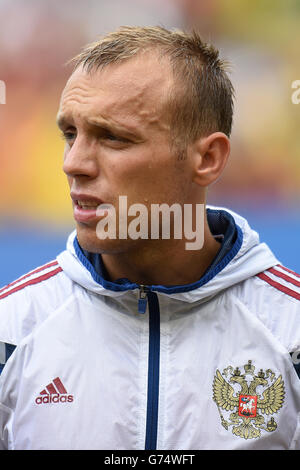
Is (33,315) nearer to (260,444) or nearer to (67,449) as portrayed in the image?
(67,449)

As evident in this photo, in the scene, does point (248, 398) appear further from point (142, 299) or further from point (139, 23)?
point (139, 23)

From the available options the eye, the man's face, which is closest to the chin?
the man's face

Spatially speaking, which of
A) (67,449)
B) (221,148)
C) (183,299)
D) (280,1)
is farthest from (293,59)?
(67,449)

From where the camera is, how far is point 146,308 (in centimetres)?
143

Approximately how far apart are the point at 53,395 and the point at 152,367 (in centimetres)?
23

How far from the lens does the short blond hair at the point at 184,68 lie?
1.40 meters

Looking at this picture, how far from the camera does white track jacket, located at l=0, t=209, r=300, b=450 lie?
1.36 m

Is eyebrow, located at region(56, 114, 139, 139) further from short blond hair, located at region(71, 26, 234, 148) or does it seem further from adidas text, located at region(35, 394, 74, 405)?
adidas text, located at region(35, 394, 74, 405)

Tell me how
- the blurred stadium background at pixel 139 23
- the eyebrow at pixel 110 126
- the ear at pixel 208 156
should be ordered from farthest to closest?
the blurred stadium background at pixel 139 23, the ear at pixel 208 156, the eyebrow at pixel 110 126

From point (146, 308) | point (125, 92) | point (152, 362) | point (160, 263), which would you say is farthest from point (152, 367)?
point (125, 92)

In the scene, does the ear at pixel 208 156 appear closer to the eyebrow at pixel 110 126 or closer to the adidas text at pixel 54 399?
the eyebrow at pixel 110 126

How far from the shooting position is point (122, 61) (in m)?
1.37

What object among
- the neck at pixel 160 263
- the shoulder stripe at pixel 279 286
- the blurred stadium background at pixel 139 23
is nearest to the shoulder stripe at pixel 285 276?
the shoulder stripe at pixel 279 286

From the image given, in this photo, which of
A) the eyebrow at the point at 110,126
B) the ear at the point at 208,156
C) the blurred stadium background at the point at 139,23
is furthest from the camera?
the blurred stadium background at the point at 139,23
